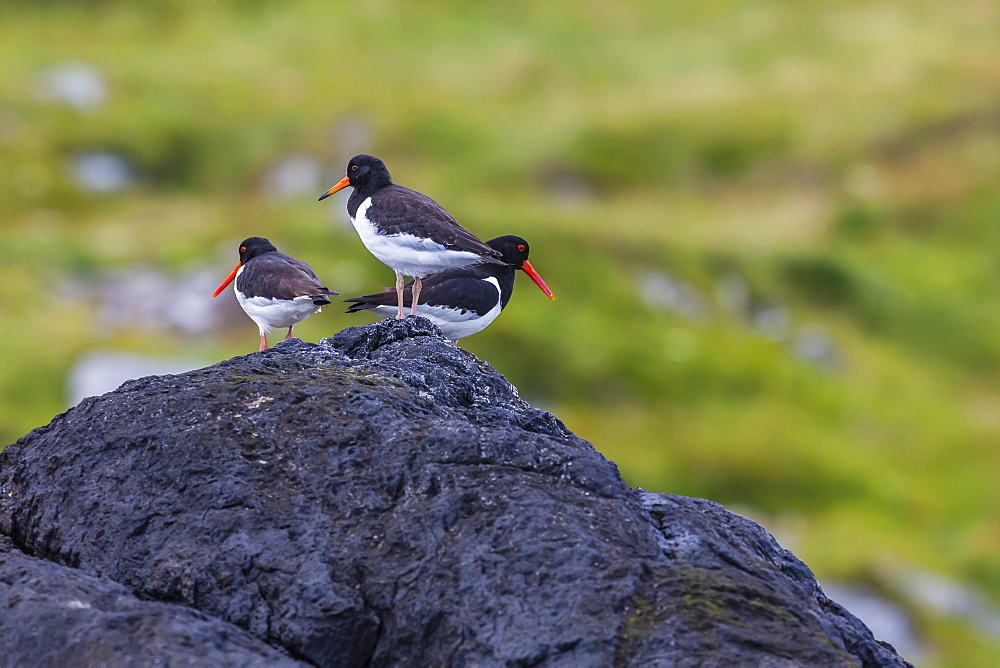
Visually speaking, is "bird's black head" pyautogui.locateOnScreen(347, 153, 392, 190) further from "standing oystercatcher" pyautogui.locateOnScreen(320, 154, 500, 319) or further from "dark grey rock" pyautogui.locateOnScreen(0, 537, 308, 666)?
"dark grey rock" pyautogui.locateOnScreen(0, 537, 308, 666)

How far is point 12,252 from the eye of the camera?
48.0 m

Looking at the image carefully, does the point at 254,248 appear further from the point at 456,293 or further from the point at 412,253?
the point at 412,253

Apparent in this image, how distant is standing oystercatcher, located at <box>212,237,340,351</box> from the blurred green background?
21.1m

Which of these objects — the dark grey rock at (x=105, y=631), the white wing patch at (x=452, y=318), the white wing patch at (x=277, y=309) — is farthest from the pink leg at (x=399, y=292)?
the dark grey rock at (x=105, y=631)

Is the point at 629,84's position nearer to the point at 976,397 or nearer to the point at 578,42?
the point at 578,42

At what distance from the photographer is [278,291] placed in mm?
11062

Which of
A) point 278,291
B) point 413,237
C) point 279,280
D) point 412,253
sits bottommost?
point 278,291

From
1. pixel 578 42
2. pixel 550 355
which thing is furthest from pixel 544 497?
pixel 578 42

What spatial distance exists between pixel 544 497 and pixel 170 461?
229cm

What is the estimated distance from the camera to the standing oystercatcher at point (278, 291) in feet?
35.9

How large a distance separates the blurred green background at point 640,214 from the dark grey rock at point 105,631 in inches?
1064

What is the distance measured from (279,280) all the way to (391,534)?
5.68 m

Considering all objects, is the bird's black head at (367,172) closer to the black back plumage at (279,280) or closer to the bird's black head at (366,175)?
the bird's black head at (366,175)

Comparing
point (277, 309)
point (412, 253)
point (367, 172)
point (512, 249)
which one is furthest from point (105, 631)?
point (512, 249)
